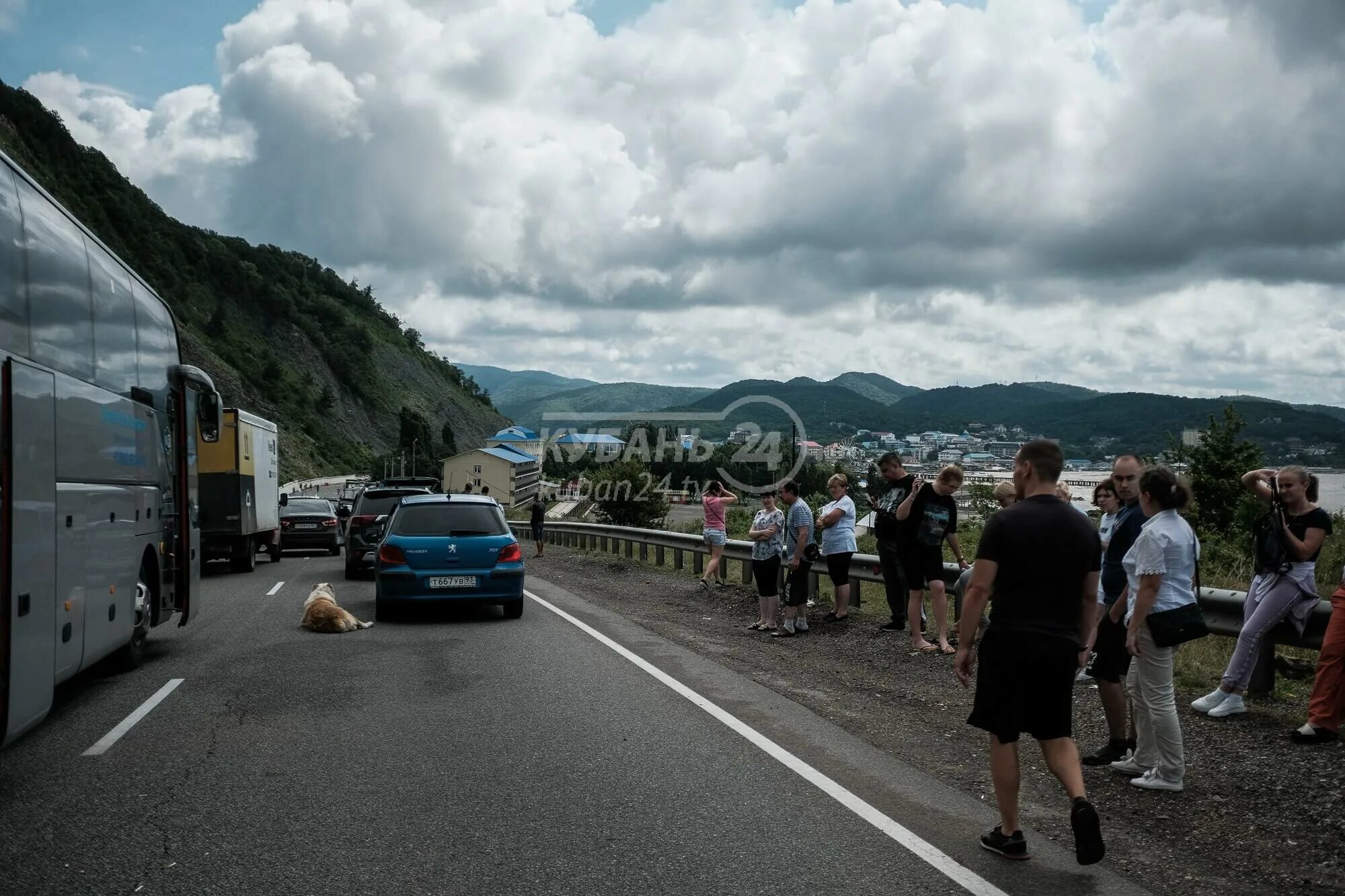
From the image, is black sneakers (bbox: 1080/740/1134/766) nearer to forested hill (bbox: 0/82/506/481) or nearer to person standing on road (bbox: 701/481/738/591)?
person standing on road (bbox: 701/481/738/591)

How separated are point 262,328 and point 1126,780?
133m

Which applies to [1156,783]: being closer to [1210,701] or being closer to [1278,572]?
[1210,701]

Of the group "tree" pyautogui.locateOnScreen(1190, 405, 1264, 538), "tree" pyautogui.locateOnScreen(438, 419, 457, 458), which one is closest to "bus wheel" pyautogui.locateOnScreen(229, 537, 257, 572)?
"tree" pyautogui.locateOnScreen(1190, 405, 1264, 538)

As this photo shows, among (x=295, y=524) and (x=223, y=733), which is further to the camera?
(x=295, y=524)

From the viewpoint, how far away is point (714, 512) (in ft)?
59.7

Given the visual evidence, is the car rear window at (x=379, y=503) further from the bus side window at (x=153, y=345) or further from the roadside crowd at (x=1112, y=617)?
the roadside crowd at (x=1112, y=617)

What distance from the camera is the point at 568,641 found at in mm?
11695

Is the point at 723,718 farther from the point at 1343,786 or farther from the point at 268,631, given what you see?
the point at 268,631

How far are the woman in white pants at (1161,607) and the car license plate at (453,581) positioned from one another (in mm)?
8999

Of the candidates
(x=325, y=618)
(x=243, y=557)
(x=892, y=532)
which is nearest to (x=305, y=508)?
(x=243, y=557)

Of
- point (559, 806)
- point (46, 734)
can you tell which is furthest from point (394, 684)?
point (559, 806)

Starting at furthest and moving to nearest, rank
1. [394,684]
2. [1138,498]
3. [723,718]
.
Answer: [394,684] < [723,718] < [1138,498]

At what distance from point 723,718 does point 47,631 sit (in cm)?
413

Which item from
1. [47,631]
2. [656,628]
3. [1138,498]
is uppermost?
[1138,498]
